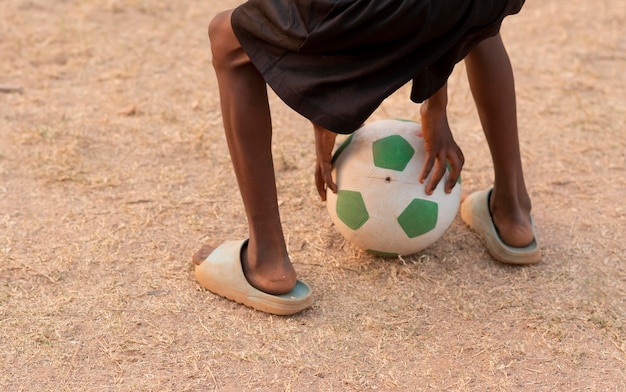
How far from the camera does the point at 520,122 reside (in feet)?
14.4

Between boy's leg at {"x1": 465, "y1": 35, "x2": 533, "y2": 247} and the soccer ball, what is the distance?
235mm

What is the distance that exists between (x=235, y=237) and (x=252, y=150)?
2.38 ft

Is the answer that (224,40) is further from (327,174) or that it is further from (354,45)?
(327,174)

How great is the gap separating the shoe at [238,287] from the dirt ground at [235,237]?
38mm

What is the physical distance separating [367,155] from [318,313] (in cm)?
57

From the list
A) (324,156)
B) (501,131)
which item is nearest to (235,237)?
(324,156)

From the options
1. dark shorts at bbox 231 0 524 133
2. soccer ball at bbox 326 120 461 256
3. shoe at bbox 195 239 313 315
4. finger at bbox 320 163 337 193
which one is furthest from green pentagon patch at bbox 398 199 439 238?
dark shorts at bbox 231 0 524 133

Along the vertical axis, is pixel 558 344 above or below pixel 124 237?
below

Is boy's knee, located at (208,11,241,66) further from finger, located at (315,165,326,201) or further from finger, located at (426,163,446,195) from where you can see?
finger, located at (426,163,446,195)

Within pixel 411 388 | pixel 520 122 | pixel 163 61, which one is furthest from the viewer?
pixel 163 61

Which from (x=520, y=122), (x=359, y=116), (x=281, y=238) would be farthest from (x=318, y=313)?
(x=520, y=122)

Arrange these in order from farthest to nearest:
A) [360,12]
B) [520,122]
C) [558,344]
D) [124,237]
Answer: [520,122] → [124,237] → [558,344] → [360,12]

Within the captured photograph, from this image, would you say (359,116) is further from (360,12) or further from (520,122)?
(520,122)

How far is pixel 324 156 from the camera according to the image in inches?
114
